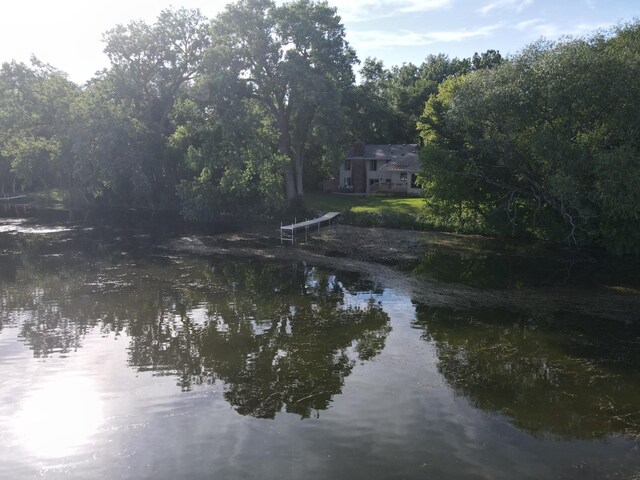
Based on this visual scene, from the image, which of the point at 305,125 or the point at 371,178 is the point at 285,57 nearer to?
the point at 305,125

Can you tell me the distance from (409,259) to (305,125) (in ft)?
74.7

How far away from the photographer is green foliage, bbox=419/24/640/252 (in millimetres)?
27128

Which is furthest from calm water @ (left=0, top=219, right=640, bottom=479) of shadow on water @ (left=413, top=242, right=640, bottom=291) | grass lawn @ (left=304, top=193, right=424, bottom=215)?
grass lawn @ (left=304, top=193, right=424, bottom=215)

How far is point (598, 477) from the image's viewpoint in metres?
9.76

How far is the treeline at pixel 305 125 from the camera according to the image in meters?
28.4

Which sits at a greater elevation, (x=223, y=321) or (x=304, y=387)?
(x=223, y=321)

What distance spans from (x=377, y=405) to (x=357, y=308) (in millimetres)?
8157

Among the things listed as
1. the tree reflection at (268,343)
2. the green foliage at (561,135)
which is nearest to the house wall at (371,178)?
the green foliage at (561,135)

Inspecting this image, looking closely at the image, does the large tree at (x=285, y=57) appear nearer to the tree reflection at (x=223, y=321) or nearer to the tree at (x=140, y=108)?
the tree at (x=140, y=108)

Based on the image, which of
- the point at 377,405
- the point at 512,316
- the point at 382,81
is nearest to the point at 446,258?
the point at 512,316

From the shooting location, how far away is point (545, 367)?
14.9m

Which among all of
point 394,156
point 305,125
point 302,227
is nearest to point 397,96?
point 394,156

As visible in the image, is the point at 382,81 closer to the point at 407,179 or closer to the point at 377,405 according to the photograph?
the point at 407,179

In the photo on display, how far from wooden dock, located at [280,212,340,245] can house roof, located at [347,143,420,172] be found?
13785mm
